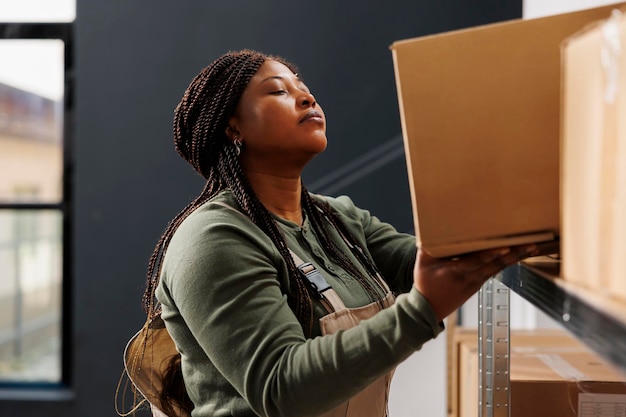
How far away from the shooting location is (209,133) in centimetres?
140

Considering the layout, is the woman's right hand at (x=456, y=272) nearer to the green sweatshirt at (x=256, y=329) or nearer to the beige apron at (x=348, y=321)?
the green sweatshirt at (x=256, y=329)

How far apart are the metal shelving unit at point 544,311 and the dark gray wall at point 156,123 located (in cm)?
175

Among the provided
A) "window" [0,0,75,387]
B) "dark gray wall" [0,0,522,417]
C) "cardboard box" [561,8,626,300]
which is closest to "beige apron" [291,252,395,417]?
"cardboard box" [561,8,626,300]

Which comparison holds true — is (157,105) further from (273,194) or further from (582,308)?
(582,308)

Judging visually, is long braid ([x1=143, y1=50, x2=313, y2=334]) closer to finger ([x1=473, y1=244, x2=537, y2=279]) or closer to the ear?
the ear

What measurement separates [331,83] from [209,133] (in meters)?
Result: 1.80

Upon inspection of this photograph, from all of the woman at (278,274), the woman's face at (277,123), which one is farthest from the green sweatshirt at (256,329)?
the woman's face at (277,123)

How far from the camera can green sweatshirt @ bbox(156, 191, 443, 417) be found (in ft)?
3.20

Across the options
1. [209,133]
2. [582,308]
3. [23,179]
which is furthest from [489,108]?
[23,179]

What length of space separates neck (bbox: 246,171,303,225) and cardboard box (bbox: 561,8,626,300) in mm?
732

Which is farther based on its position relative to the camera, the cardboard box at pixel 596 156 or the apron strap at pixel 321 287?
the apron strap at pixel 321 287

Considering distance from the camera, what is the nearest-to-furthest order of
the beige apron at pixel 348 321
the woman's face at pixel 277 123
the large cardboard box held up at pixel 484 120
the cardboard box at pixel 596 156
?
the cardboard box at pixel 596 156 < the large cardboard box held up at pixel 484 120 < the beige apron at pixel 348 321 < the woman's face at pixel 277 123

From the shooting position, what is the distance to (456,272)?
0.89 metres

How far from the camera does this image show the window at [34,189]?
3.24 metres
